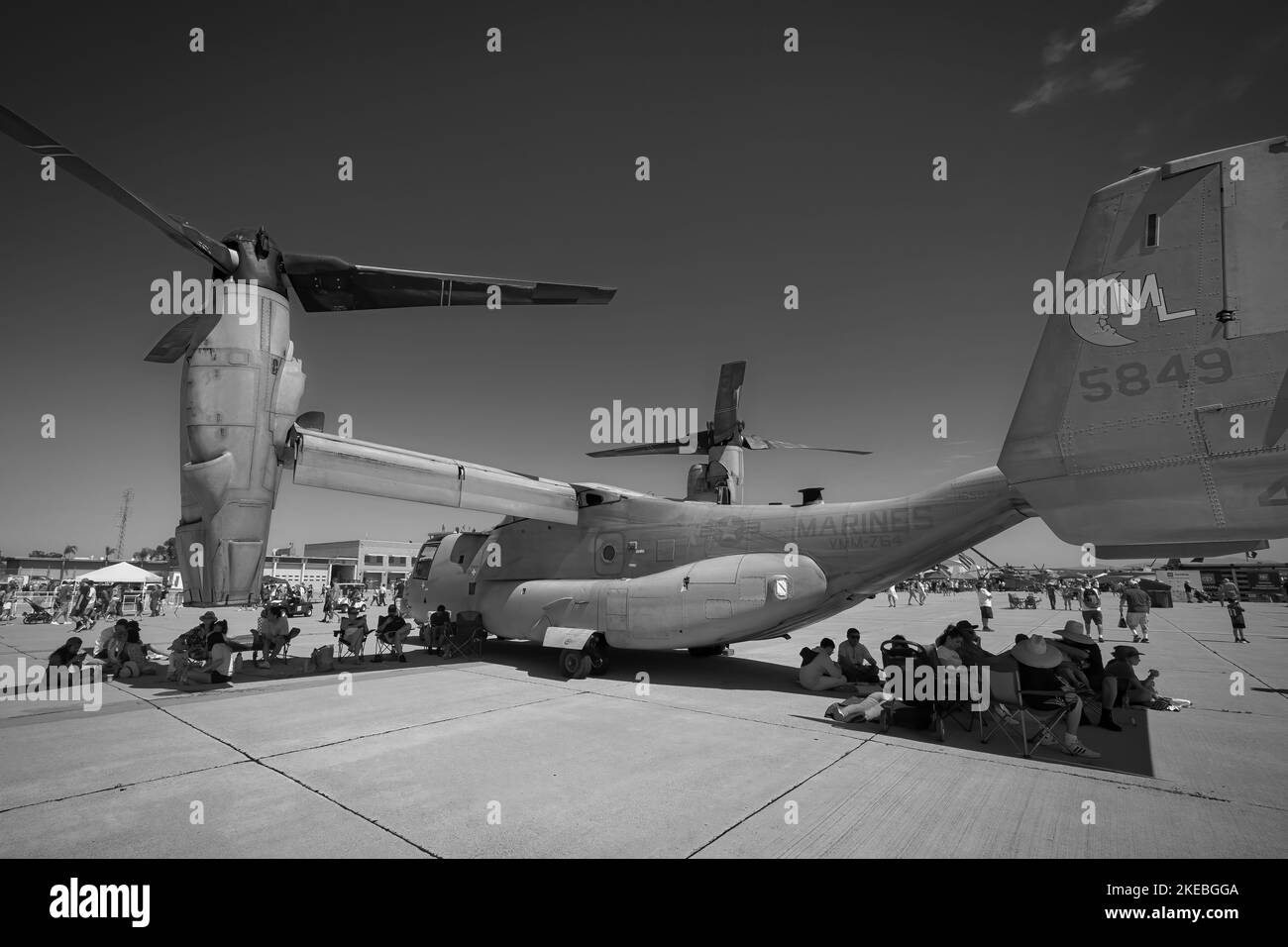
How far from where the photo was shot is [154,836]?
381cm

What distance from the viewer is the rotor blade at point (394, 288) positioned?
917cm

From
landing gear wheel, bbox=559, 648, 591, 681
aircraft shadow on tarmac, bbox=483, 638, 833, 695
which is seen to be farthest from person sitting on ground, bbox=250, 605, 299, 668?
landing gear wheel, bbox=559, 648, 591, 681

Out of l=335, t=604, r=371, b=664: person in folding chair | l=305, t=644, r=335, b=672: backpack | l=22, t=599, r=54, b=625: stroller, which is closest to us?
l=305, t=644, r=335, b=672: backpack

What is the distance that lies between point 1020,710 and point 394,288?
10.2 meters

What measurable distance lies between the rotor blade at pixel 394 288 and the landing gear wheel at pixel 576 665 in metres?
6.17

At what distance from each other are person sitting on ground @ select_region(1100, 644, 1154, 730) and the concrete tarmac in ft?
0.89

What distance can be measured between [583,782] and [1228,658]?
15220mm

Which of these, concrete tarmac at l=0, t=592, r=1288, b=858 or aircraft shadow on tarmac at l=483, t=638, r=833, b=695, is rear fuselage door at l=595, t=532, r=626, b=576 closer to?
aircraft shadow on tarmac at l=483, t=638, r=833, b=695

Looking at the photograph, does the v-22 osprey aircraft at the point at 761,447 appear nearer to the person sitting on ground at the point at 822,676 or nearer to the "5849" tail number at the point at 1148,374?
the "5849" tail number at the point at 1148,374

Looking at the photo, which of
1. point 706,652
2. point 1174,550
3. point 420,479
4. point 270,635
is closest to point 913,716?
point 1174,550

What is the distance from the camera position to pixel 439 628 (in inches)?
519

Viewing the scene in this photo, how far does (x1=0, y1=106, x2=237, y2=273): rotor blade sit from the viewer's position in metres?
5.88
